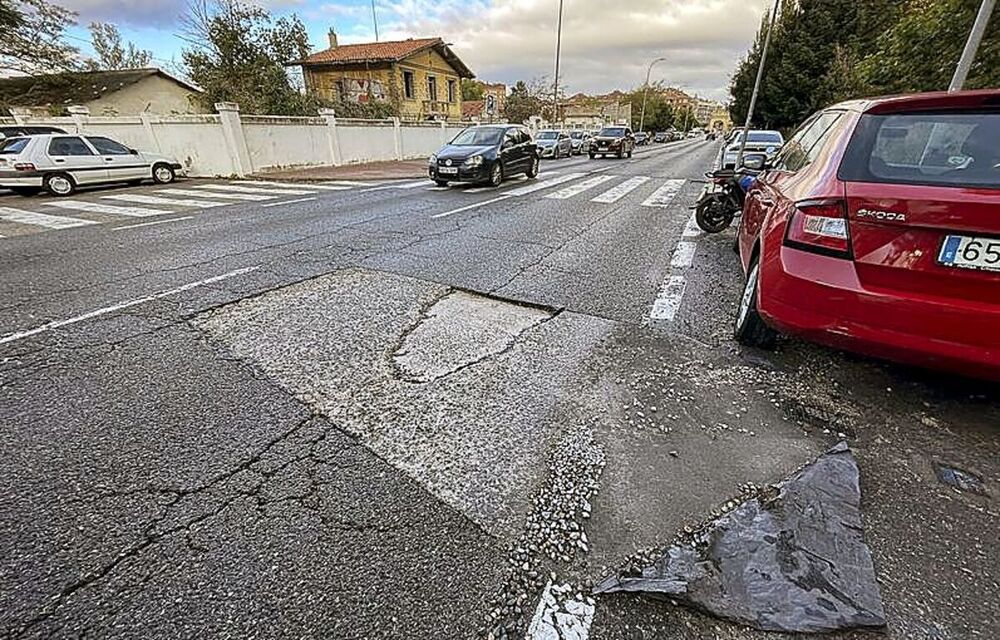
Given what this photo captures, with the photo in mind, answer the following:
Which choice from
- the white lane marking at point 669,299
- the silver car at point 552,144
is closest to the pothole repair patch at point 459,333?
the white lane marking at point 669,299

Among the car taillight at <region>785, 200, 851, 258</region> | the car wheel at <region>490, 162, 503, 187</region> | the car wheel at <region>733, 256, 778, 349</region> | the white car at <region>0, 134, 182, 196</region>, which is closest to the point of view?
the car taillight at <region>785, 200, 851, 258</region>

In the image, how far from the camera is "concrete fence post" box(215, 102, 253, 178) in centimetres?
1452

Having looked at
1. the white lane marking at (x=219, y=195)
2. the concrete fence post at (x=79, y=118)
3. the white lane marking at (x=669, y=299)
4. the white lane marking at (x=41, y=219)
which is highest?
the concrete fence post at (x=79, y=118)

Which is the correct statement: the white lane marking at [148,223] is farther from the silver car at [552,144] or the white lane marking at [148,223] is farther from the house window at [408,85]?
the house window at [408,85]

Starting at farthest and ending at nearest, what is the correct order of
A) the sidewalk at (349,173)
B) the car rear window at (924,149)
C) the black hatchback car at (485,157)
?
the sidewalk at (349,173) < the black hatchback car at (485,157) < the car rear window at (924,149)

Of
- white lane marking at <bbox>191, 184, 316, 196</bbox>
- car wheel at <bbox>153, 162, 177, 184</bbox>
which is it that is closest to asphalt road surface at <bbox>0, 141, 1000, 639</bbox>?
white lane marking at <bbox>191, 184, 316, 196</bbox>

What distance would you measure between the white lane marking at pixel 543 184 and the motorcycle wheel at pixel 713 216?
5.08 metres

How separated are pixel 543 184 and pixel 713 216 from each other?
696 cm

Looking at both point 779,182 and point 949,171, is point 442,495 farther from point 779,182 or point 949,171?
point 779,182

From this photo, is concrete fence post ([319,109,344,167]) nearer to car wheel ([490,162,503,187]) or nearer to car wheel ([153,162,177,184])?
car wheel ([153,162,177,184])

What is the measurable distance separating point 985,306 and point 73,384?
15.8 feet

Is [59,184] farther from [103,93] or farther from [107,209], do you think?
[103,93]

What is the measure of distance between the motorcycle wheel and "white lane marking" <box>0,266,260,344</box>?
6074 mm

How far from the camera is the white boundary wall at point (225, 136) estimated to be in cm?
1470
